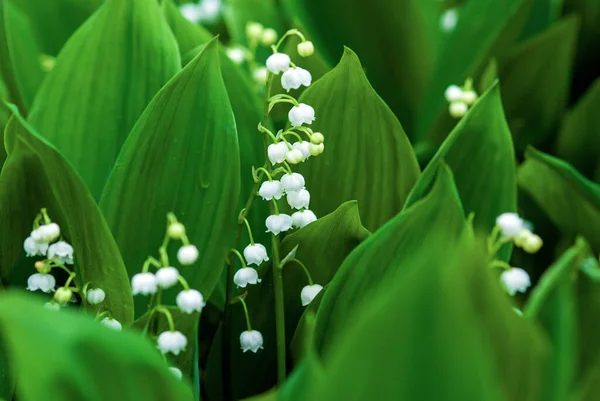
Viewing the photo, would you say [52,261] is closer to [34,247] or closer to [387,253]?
[34,247]

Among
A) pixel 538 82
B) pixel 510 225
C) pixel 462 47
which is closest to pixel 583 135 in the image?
pixel 538 82

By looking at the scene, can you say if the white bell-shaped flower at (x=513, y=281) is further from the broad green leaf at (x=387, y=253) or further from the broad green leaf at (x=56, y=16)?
the broad green leaf at (x=56, y=16)

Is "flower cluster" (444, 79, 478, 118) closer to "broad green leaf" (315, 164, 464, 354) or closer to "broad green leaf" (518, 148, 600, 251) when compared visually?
"broad green leaf" (518, 148, 600, 251)

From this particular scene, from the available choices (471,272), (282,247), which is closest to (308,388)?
(471,272)

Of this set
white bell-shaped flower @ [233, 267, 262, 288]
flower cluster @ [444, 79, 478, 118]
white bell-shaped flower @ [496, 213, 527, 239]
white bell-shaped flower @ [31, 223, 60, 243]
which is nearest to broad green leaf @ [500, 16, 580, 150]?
flower cluster @ [444, 79, 478, 118]

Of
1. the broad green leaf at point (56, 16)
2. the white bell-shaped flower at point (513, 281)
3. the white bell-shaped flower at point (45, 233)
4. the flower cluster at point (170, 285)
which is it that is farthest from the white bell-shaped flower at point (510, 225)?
the broad green leaf at point (56, 16)

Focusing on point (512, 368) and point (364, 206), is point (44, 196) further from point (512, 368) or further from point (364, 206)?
point (512, 368)
